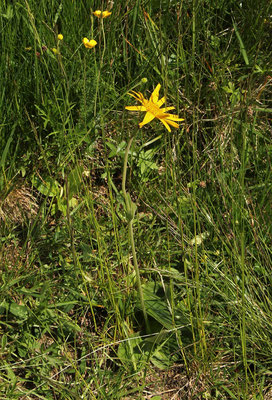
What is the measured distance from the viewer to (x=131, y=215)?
4.58 ft

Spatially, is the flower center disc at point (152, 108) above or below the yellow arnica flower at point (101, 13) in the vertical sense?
below

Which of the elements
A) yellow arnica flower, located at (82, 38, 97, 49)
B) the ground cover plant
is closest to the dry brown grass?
the ground cover plant

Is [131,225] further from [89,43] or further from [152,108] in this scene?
[89,43]

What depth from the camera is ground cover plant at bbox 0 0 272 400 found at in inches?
60.7


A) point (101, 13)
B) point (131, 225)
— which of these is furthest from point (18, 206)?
point (101, 13)

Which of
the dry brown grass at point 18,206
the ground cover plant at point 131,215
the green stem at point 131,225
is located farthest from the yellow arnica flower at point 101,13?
the dry brown grass at point 18,206

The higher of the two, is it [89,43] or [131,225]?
[89,43]

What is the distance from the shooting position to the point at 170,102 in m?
2.12

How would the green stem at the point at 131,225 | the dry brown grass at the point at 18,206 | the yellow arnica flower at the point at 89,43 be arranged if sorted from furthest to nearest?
the dry brown grass at the point at 18,206, the yellow arnica flower at the point at 89,43, the green stem at the point at 131,225

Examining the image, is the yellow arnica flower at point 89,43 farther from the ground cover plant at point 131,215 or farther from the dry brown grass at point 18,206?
the dry brown grass at point 18,206

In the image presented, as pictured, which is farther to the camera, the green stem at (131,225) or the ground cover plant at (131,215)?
the ground cover plant at (131,215)

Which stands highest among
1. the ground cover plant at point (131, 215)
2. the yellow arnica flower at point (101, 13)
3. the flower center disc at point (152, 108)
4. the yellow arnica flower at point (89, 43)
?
the yellow arnica flower at point (101, 13)

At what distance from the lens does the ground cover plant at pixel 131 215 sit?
5.06 ft

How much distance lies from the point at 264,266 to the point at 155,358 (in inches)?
18.6
